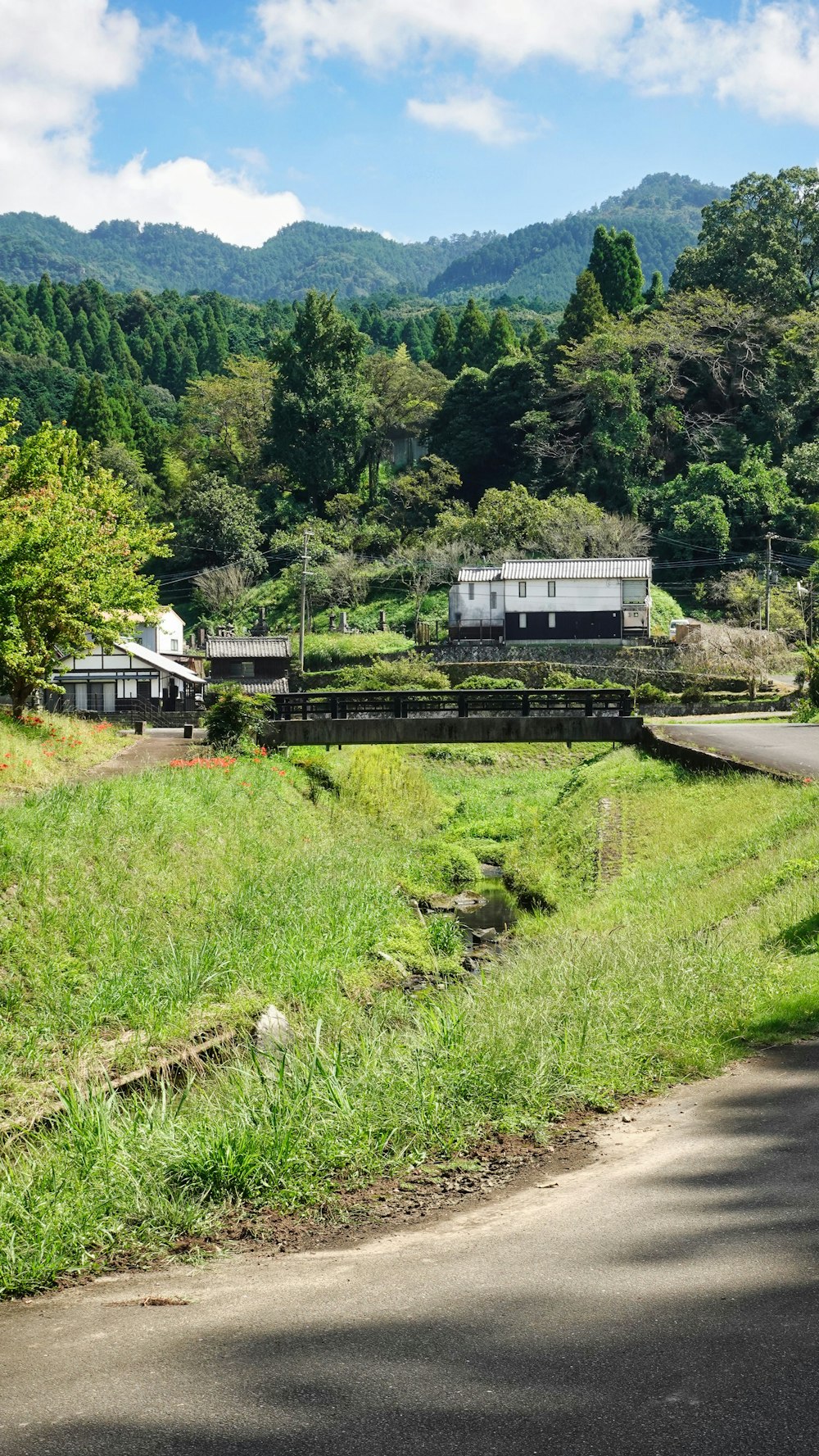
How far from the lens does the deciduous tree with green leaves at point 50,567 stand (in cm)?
2384

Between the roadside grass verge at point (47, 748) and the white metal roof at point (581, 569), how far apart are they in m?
33.8

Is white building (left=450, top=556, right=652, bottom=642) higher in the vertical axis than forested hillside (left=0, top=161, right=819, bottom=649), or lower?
lower

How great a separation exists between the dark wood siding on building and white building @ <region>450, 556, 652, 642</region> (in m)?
0.04

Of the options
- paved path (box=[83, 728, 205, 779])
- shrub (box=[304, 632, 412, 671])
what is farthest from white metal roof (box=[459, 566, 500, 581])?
paved path (box=[83, 728, 205, 779])

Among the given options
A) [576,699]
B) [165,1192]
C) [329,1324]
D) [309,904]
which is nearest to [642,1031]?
[165,1192]

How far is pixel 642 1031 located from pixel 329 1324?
460 centimetres

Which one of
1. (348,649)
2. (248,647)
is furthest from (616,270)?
(248,647)

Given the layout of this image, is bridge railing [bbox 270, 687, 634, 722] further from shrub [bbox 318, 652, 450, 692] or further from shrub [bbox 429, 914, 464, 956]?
shrub [bbox 318, 652, 450, 692]

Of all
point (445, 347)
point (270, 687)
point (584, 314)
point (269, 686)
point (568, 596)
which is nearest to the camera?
point (270, 687)

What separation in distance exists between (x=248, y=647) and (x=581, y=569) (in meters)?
17.8

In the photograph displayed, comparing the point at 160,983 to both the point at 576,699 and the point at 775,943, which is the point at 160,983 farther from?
the point at 576,699

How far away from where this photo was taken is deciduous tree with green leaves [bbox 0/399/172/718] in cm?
2384

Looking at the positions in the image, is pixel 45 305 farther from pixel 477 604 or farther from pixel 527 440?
pixel 477 604

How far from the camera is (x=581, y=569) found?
59.8 m
